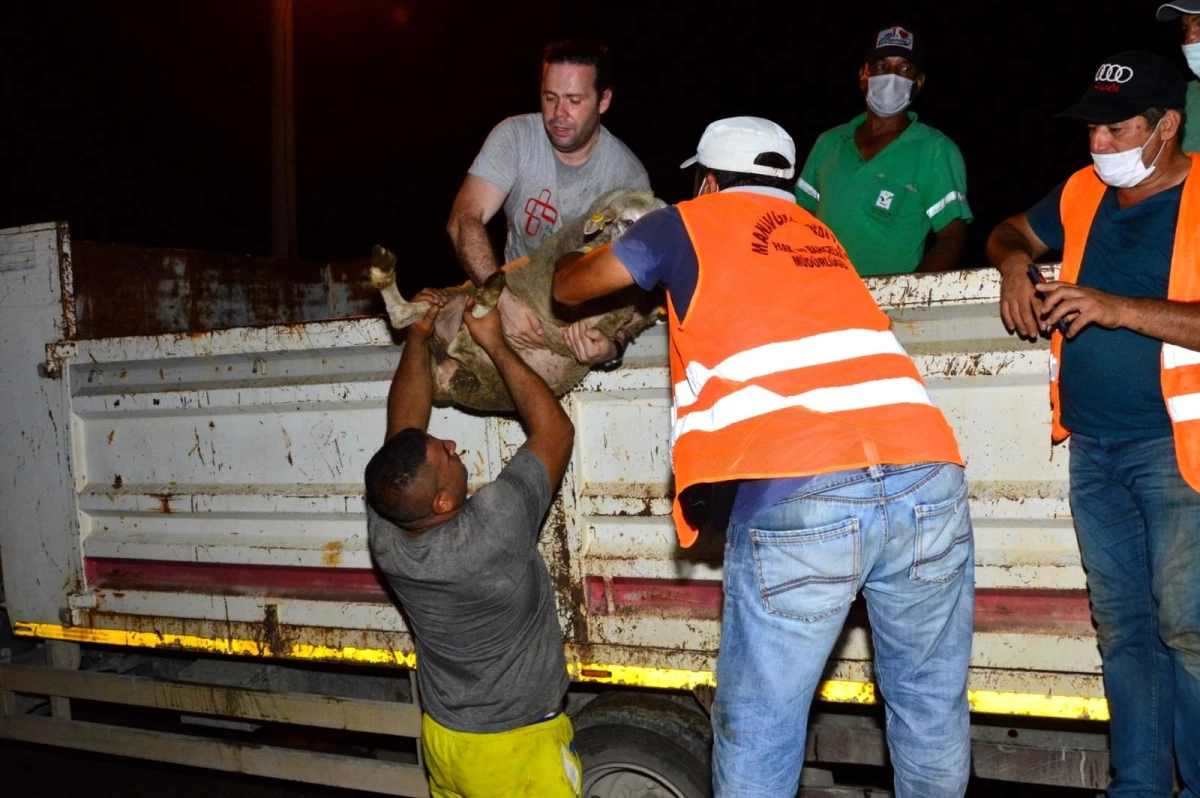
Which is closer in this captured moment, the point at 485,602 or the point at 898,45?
the point at 485,602

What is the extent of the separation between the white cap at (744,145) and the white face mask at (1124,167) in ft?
3.42

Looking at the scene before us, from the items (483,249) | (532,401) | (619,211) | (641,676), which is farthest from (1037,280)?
(483,249)

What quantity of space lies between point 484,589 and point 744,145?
4.79ft

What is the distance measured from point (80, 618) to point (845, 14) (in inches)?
476

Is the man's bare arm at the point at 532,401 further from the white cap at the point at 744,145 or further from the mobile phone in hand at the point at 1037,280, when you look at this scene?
the mobile phone in hand at the point at 1037,280

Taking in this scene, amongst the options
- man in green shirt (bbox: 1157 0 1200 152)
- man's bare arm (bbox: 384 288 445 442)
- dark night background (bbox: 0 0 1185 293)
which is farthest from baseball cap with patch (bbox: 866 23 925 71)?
dark night background (bbox: 0 0 1185 293)

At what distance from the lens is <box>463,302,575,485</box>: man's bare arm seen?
3205 mm

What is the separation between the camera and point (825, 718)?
343cm

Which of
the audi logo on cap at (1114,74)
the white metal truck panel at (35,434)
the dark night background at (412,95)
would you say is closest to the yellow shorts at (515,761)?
the white metal truck panel at (35,434)

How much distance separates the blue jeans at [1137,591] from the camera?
2.71m

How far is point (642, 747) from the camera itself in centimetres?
335

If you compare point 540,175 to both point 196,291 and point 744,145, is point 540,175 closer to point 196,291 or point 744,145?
point 744,145

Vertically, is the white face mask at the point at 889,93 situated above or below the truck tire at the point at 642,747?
above

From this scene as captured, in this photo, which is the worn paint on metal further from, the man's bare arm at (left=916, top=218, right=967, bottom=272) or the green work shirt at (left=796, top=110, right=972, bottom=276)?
the man's bare arm at (left=916, top=218, right=967, bottom=272)
